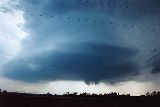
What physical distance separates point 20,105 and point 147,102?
15503mm

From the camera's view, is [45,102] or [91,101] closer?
[45,102]

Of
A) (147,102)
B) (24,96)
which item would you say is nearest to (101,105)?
(147,102)

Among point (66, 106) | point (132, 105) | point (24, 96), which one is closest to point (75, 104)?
point (66, 106)

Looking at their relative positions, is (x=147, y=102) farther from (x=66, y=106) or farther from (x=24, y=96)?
(x=24, y=96)

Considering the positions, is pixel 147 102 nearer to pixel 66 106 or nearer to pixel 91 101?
pixel 91 101

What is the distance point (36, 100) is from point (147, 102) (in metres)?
13.9

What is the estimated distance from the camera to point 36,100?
2953 cm

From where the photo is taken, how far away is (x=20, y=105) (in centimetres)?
2872

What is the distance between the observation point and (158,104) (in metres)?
35.7

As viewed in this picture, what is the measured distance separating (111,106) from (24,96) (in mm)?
9957

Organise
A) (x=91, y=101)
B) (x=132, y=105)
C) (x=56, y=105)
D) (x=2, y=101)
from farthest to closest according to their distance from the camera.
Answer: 1. (x=132, y=105)
2. (x=91, y=101)
3. (x=56, y=105)
4. (x=2, y=101)

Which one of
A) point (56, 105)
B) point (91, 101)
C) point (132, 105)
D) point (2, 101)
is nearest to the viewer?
point (2, 101)

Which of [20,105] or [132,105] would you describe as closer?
[20,105]

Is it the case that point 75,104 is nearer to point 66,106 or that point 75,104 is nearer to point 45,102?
point 66,106
